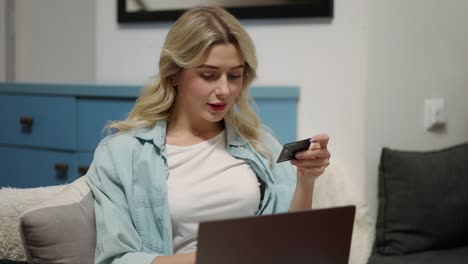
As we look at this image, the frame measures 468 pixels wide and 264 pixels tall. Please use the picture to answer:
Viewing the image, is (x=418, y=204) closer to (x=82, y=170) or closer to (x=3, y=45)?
(x=82, y=170)

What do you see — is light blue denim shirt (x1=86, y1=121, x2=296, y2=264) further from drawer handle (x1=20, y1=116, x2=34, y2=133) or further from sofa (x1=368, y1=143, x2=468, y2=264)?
drawer handle (x1=20, y1=116, x2=34, y2=133)

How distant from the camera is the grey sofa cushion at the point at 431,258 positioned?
2.05 metres

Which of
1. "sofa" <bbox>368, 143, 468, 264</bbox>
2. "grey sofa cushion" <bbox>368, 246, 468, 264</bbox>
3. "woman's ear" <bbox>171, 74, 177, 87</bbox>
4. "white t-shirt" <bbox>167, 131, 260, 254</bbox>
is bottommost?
"grey sofa cushion" <bbox>368, 246, 468, 264</bbox>

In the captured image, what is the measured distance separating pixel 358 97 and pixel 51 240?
1144mm

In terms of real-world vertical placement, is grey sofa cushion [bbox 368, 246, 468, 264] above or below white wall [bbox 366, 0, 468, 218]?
below

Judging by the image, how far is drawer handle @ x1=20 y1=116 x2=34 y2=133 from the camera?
100 inches

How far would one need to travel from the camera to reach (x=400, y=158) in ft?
7.08

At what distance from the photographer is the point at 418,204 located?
214cm

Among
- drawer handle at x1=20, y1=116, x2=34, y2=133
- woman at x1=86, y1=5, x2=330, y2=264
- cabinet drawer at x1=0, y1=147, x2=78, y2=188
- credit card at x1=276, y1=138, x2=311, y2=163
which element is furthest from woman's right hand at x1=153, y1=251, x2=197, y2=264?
drawer handle at x1=20, y1=116, x2=34, y2=133

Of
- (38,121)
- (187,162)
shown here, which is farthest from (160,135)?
(38,121)

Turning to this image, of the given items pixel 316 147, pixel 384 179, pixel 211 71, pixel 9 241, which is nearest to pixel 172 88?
pixel 211 71

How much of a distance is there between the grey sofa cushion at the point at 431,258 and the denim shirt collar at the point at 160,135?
2.25ft

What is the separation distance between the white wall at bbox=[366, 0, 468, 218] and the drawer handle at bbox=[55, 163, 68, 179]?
1061 millimetres

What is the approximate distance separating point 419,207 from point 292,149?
0.85 metres
